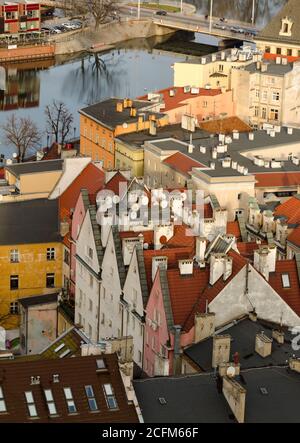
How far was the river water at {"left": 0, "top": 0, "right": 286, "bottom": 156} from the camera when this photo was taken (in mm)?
87312

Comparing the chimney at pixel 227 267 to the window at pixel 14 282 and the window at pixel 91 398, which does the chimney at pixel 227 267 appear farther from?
the window at pixel 14 282

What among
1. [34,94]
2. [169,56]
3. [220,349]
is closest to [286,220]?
[220,349]

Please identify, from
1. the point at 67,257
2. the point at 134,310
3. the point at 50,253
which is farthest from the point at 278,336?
the point at 50,253

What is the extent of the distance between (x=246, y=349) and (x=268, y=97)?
34931 millimetres

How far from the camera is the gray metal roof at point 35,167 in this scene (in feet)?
160

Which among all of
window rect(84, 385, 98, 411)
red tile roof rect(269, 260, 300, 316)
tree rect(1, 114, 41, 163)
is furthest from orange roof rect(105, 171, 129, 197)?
tree rect(1, 114, 41, 163)

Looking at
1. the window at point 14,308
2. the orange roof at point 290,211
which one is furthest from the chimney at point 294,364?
the window at point 14,308

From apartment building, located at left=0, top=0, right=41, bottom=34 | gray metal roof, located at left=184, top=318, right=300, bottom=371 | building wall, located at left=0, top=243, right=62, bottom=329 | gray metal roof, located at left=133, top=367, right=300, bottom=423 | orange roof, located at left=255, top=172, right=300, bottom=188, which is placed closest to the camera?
gray metal roof, located at left=133, top=367, right=300, bottom=423

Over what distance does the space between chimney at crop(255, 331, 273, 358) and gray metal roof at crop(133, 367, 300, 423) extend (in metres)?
2.32

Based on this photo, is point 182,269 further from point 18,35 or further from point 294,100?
point 18,35

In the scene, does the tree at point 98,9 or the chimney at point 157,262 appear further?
the tree at point 98,9

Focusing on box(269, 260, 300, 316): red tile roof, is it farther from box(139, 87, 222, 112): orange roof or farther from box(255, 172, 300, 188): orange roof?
box(139, 87, 222, 112): orange roof

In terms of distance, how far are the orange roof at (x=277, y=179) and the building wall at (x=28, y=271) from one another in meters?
8.62

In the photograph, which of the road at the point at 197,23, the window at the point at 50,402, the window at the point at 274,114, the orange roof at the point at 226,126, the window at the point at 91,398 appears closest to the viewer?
the window at the point at 50,402
